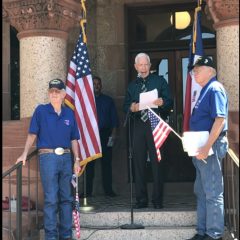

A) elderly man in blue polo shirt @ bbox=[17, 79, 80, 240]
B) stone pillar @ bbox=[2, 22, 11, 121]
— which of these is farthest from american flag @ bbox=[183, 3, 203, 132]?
stone pillar @ bbox=[2, 22, 11, 121]

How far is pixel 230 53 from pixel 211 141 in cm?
149

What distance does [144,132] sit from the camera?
6.80 meters

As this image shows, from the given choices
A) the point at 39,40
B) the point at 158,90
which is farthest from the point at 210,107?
the point at 39,40

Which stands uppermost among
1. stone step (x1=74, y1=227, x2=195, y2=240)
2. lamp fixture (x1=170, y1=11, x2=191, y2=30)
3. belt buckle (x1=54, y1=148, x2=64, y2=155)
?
lamp fixture (x1=170, y1=11, x2=191, y2=30)

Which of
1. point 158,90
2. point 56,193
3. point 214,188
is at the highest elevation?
point 158,90

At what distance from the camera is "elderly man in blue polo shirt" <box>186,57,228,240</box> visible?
211 inches

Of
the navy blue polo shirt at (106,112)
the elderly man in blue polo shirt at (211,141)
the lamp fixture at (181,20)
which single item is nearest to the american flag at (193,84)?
the elderly man in blue polo shirt at (211,141)

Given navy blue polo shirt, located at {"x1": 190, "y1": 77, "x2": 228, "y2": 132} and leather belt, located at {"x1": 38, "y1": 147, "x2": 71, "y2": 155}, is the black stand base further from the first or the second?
navy blue polo shirt, located at {"x1": 190, "y1": 77, "x2": 228, "y2": 132}

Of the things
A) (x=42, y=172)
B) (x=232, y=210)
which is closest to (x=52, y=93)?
(x=42, y=172)

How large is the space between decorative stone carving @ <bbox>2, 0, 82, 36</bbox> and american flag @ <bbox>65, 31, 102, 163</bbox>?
64 centimetres

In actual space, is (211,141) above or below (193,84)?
below

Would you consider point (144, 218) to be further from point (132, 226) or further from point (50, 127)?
point (50, 127)

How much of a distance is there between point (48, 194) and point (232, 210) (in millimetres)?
2033

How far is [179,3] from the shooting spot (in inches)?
356
